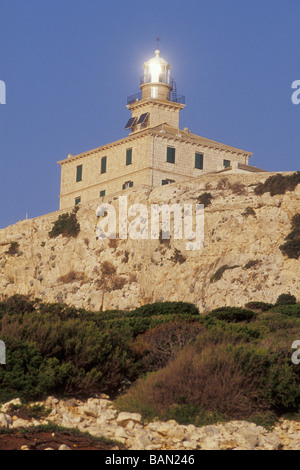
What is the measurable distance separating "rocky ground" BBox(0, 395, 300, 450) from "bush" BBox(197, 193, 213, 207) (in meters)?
30.8

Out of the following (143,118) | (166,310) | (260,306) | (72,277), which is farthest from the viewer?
(143,118)

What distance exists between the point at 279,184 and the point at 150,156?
12.6 metres

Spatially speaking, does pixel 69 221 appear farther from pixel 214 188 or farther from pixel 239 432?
pixel 239 432

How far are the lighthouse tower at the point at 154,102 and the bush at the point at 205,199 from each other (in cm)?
1304

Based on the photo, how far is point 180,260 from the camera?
44.5m

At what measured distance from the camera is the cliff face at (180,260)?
40.1m

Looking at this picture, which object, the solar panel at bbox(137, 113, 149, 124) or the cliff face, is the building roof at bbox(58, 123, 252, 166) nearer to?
the solar panel at bbox(137, 113, 149, 124)

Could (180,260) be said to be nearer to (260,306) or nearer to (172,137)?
(260,306)

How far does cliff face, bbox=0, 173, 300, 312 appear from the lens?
132 feet

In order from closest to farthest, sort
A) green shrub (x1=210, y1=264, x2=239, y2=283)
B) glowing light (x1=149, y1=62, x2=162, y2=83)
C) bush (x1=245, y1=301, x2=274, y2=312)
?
1. bush (x1=245, y1=301, x2=274, y2=312)
2. green shrub (x1=210, y1=264, x2=239, y2=283)
3. glowing light (x1=149, y1=62, x2=162, y2=83)

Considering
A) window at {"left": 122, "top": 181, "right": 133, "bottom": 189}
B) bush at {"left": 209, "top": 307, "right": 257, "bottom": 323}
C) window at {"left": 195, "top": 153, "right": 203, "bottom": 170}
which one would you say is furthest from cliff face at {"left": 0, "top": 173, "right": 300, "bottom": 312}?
bush at {"left": 209, "top": 307, "right": 257, "bottom": 323}

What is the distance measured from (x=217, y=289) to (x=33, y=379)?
26068 millimetres

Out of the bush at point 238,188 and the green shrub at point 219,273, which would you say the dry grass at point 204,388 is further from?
the bush at point 238,188

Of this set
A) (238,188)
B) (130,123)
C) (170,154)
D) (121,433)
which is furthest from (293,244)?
(121,433)
